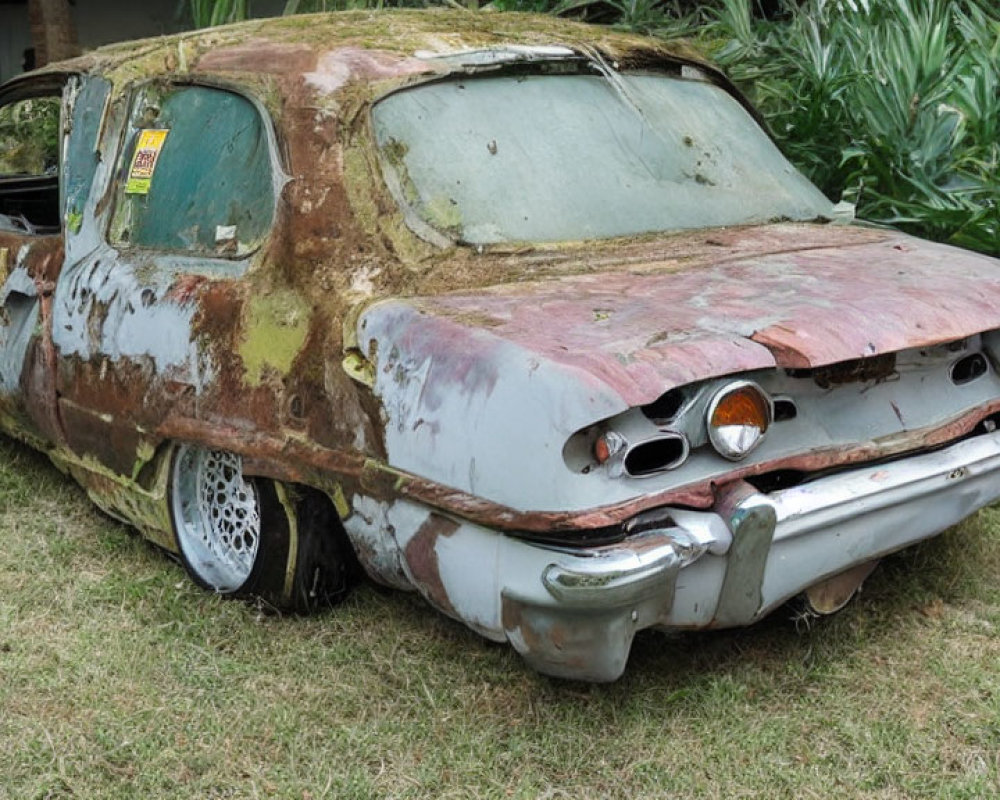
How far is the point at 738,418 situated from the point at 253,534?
166 centimetres

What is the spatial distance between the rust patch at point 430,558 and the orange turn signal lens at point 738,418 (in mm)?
648

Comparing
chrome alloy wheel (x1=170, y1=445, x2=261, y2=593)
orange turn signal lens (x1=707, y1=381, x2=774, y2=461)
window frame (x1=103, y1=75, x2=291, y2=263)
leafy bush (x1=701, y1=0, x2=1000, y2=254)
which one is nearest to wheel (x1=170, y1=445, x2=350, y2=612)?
chrome alloy wheel (x1=170, y1=445, x2=261, y2=593)

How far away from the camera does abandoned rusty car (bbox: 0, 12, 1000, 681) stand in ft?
9.43

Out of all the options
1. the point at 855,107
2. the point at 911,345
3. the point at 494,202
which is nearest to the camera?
the point at 911,345

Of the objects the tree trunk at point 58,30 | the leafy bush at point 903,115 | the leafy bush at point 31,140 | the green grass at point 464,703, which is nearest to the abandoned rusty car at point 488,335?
the green grass at point 464,703

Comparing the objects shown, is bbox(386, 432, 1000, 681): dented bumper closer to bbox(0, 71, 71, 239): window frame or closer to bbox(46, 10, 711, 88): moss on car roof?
bbox(46, 10, 711, 88): moss on car roof

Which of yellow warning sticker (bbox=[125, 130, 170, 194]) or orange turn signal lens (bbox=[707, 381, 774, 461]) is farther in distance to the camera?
yellow warning sticker (bbox=[125, 130, 170, 194])

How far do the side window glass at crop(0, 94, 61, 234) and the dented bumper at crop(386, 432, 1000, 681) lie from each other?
273 cm

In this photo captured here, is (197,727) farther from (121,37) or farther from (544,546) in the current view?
(121,37)

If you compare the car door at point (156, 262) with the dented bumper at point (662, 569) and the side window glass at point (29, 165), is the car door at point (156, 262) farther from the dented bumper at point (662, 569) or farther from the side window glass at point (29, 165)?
the dented bumper at point (662, 569)

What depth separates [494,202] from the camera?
363 centimetres

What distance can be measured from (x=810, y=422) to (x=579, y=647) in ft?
2.72

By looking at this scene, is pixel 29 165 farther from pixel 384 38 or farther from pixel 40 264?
pixel 384 38

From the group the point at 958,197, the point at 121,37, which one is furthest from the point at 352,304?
the point at 121,37
